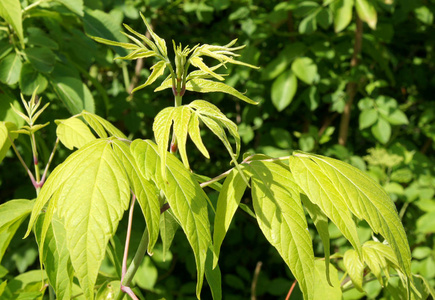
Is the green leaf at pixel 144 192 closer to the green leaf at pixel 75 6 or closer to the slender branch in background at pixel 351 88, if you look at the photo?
the green leaf at pixel 75 6

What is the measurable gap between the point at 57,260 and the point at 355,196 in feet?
1.64

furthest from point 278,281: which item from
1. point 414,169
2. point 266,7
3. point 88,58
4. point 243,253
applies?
point 266,7

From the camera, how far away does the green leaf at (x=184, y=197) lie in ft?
2.01

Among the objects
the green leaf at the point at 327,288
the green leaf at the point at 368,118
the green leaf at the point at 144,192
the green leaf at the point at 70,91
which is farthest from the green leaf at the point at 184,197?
the green leaf at the point at 368,118

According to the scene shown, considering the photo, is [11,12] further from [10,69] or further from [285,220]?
[285,220]

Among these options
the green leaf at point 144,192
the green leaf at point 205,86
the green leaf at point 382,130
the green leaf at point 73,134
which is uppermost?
the green leaf at point 205,86

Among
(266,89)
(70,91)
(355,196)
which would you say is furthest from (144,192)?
(266,89)

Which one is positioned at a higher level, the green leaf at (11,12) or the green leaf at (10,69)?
the green leaf at (11,12)

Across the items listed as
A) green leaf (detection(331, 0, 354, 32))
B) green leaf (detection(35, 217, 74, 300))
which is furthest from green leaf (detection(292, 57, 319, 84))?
green leaf (detection(35, 217, 74, 300))

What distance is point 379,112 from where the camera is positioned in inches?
86.3

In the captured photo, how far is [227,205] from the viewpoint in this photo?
695mm

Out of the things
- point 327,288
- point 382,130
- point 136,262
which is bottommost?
point 382,130

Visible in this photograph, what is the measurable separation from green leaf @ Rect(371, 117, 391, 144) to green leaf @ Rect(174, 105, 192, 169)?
1686 millimetres

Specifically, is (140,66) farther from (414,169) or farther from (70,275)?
(70,275)
